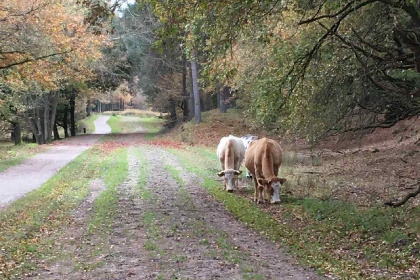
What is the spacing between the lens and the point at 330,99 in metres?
14.3

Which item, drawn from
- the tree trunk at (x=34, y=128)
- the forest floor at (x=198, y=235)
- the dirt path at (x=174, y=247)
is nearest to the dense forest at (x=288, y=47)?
the forest floor at (x=198, y=235)

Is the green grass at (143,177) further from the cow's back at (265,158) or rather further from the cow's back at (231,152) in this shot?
the cow's back at (265,158)

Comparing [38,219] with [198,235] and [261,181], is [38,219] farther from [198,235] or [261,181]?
[261,181]

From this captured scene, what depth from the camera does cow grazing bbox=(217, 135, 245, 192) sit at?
15516mm

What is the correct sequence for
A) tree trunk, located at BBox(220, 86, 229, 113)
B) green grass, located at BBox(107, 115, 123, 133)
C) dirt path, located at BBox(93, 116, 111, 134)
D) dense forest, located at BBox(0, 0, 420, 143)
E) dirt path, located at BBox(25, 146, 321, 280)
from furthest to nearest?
green grass, located at BBox(107, 115, 123, 133), dirt path, located at BBox(93, 116, 111, 134), tree trunk, located at BBox(220, 86, 229, 113), dense forest, located at BBox(0, 0, 420, 143), dirt path, located at BBox(25, 146, 321, 280)

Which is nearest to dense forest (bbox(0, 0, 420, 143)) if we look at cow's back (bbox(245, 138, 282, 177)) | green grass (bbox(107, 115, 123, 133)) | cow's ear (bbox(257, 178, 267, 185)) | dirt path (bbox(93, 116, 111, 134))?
cow's back (bbox(245, 138, 282, 177))

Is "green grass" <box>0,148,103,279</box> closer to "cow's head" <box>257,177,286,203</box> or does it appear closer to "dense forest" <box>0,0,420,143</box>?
"dense forest" <box>0,0,420,143</box>

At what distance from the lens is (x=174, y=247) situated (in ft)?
28.6

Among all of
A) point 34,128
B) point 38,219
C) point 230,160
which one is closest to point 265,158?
point 230,160

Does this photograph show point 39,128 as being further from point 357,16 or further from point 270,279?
point 270,279

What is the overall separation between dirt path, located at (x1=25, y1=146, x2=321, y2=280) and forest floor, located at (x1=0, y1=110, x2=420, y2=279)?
2 centimetres

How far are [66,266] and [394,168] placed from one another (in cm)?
1447

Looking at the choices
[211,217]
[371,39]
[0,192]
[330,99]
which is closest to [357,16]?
[371,39]

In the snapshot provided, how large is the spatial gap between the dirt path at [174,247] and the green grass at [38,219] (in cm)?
46
